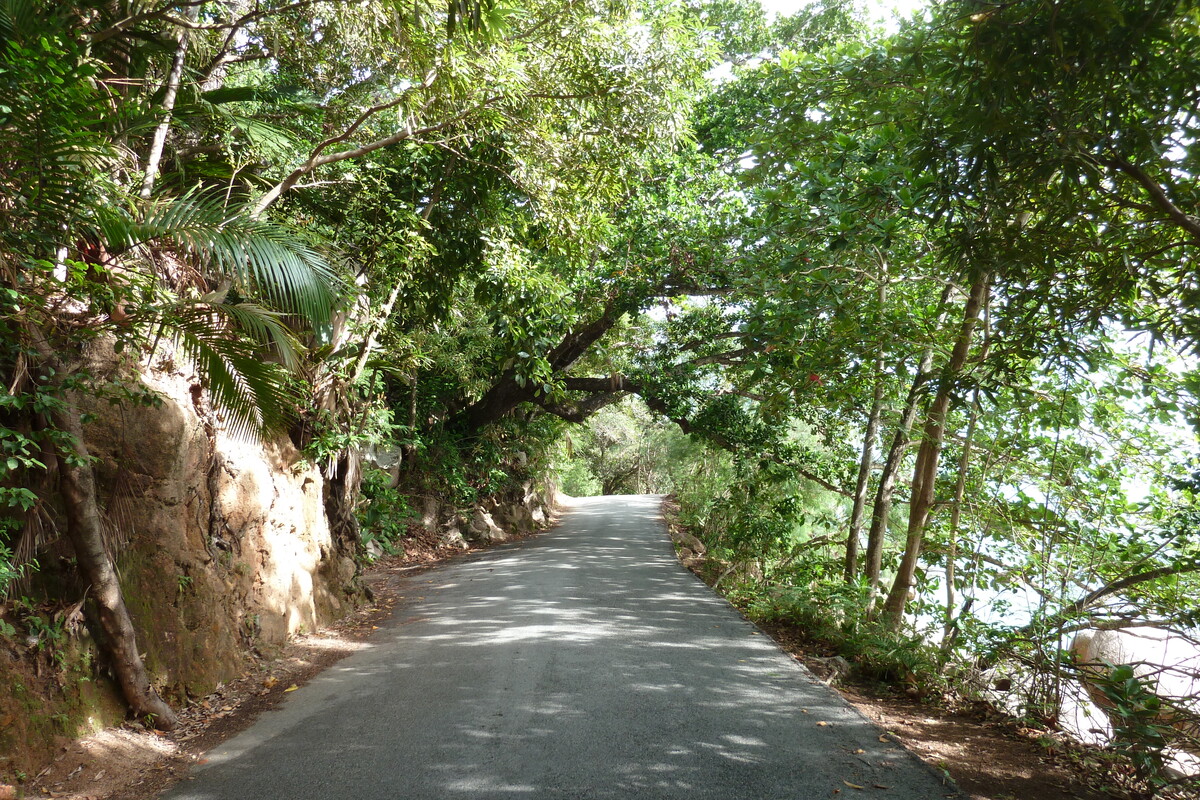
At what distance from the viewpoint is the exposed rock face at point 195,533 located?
4.98 meters

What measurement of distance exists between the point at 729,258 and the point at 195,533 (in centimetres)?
958

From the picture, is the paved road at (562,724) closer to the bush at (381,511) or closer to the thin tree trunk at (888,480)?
the thin tree trunk at (888,480)

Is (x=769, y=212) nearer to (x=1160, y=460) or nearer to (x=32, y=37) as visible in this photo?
(x=1160, y=460)

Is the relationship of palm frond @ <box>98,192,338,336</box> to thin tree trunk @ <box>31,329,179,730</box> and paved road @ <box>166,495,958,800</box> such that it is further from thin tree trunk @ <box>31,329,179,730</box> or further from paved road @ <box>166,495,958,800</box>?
paved road @ <box>166,495,958,800</box>

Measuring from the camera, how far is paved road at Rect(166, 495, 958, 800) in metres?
4.01

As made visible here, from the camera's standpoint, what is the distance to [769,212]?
6.45 metres

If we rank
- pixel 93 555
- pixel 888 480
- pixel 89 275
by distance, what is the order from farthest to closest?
pixel 888 480 < pixel 89 275 < pixel 93 555

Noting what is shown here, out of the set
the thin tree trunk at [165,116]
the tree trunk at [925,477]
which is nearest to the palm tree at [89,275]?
the thin tree trunk at [165,116]

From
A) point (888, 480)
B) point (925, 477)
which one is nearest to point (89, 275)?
point (925, 477)

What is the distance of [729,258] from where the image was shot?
1262 centimetres

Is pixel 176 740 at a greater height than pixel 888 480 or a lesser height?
lesser

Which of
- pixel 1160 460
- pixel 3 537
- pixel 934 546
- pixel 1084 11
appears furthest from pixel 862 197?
pixel 3 537

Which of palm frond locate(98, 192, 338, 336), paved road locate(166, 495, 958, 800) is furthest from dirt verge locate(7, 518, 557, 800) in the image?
palm frond locate(98, 192, 338, 336)

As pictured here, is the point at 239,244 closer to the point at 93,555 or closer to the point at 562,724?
the point at 93,555
